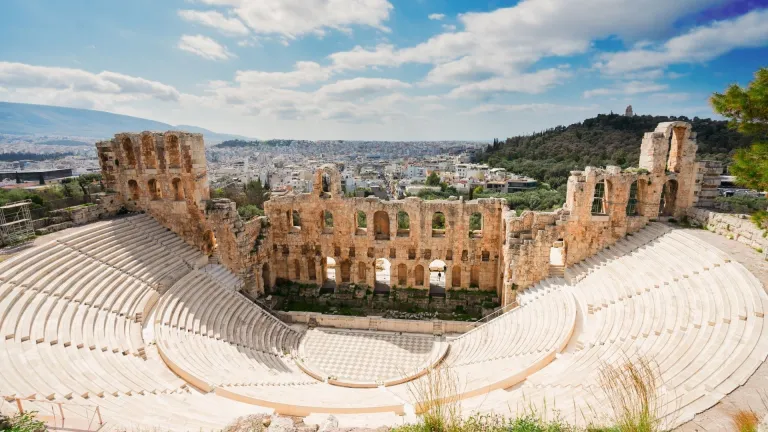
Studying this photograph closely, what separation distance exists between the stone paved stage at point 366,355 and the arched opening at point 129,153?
16.1m

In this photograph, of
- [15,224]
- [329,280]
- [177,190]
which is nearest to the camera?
[15,224]

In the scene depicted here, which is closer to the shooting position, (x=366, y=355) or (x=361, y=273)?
(x=366, y=355)

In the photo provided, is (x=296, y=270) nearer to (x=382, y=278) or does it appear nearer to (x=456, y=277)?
(x=382, y=278)

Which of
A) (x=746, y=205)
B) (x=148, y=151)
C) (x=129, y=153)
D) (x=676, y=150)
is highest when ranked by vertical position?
(x=676, y=150)

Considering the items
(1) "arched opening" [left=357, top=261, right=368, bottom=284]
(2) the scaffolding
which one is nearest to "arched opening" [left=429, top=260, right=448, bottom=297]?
(1) "arched opening" [left=357, top=261, right=368, bottom=284]

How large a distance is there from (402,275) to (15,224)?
2182 centimetres

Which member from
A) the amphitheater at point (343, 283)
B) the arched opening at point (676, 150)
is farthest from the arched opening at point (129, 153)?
the arched opening at point (676, 150)

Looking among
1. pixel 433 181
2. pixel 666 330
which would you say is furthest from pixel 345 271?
pixel 433 181

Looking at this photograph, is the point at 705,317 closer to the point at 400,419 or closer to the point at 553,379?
the point at 553,379

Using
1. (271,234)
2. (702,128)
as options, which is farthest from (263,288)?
(702,128)

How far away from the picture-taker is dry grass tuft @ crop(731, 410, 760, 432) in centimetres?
682

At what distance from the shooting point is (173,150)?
2400cm

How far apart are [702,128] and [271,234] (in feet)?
234

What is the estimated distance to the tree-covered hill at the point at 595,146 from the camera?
5330 cm
